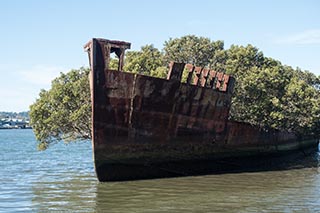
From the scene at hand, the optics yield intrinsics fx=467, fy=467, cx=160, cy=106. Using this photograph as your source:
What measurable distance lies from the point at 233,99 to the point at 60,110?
8.16 meters

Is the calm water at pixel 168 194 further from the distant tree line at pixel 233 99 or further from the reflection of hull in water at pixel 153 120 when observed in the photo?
the distant tree line at pixel 233 99

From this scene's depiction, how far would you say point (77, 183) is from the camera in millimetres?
15992

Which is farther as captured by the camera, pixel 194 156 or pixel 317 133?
pixel 317 133

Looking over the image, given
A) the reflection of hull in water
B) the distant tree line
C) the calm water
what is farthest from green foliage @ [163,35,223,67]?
the calm water

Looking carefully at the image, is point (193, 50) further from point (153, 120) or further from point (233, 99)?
point (153, 120)

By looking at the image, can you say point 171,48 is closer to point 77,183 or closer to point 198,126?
point 198,126

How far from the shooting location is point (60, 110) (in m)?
18.6

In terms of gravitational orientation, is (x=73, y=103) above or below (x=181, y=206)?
above

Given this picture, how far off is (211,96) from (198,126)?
122cm

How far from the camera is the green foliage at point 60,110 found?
724 inches

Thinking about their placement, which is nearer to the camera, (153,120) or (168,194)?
(168,194)

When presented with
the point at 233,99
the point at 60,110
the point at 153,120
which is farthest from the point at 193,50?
the point at 153,120

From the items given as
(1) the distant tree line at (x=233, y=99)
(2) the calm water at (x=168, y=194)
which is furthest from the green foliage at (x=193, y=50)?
(2) the calm water at (x=168, y=194)

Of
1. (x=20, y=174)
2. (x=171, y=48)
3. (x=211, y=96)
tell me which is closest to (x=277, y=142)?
(x=171, y=48)
